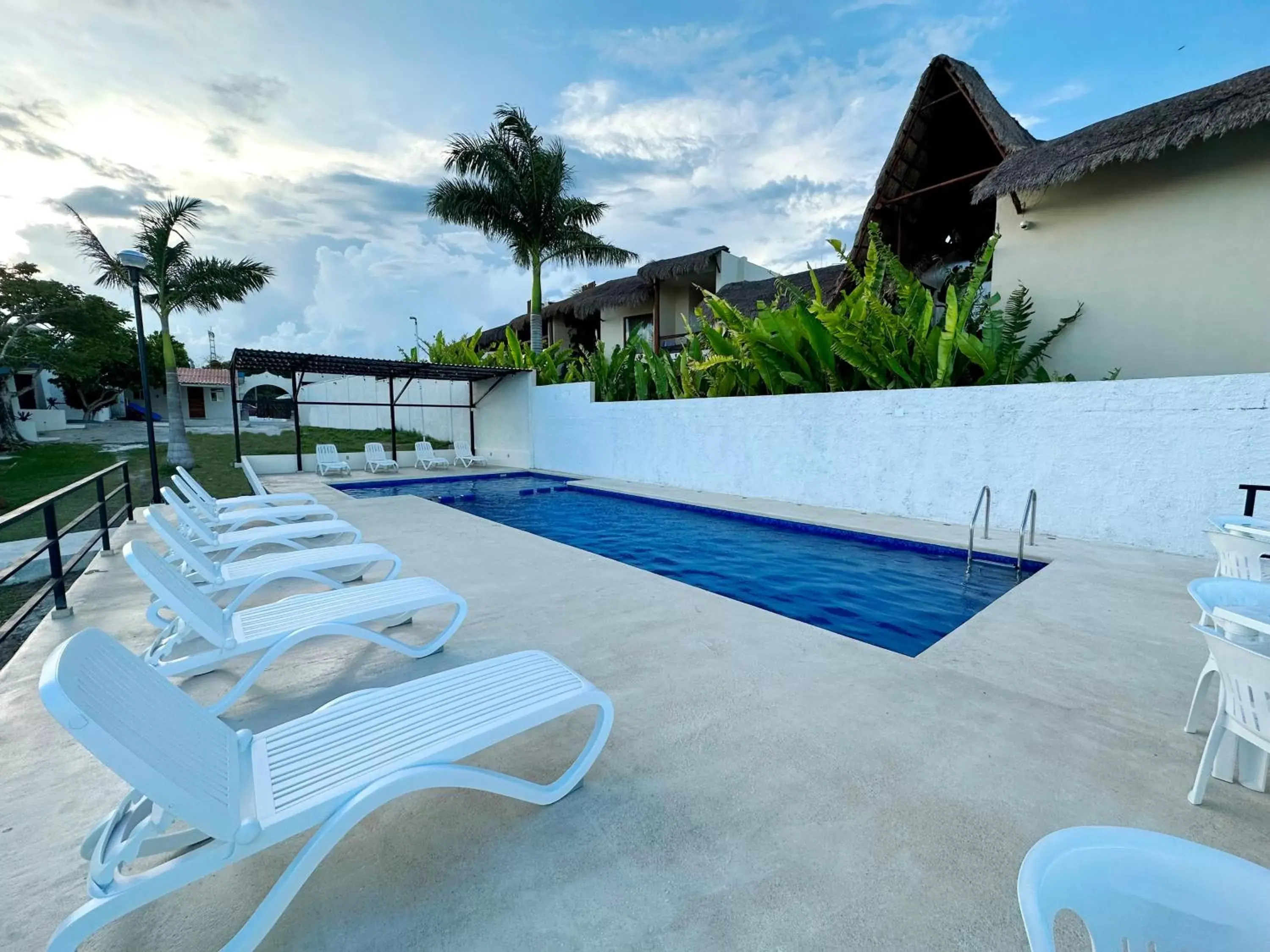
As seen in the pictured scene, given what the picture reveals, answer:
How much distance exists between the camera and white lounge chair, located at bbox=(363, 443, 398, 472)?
611 inches

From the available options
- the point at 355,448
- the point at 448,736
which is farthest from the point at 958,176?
the point at 355,448

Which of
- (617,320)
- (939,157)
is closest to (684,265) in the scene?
(617,320)

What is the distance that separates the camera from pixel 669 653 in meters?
3.44

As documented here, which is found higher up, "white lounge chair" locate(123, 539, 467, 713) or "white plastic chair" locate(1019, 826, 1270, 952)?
"white plastic chair" locate(1019, 826, 1270, 952)

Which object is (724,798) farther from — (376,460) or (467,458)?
(467,458)

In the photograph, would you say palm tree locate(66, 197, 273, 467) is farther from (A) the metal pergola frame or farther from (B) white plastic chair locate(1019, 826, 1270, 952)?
(B) white plastic chair locate(1019, 826, 1270, 952)

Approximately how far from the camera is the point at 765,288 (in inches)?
694

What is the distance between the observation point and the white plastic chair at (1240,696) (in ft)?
5.59

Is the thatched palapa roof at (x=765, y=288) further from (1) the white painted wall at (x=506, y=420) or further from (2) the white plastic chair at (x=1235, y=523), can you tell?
(2) the white plastic chair at (x=1235, y=523)

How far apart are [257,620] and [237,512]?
12.6 feet

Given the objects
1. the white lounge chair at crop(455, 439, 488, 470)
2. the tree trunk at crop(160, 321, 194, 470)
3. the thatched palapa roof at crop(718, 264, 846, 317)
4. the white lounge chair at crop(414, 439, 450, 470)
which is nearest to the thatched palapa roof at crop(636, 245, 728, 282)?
the thatched palapa roof at crop(718, 264, 846, 317)

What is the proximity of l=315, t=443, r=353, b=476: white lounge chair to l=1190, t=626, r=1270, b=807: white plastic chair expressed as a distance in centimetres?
1628

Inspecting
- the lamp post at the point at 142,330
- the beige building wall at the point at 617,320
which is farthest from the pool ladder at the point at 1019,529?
the beige building wall at the point at 617,320

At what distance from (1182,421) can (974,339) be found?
8.53 ft
